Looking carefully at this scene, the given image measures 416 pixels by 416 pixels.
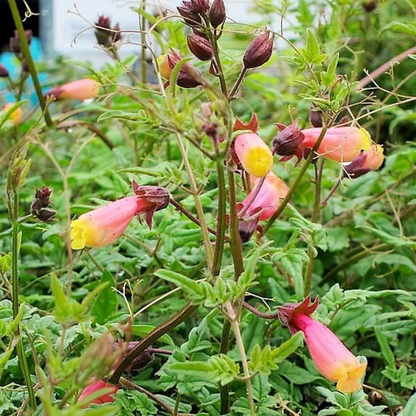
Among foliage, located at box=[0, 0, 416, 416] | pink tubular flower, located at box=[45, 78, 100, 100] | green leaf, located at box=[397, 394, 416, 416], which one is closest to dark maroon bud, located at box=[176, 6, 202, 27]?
foliage, located at box=[0, 0, 416, 416]

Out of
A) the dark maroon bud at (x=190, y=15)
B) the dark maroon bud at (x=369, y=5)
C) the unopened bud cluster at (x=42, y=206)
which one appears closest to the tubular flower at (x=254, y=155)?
the dark maroon bud at (x=190, y=15)

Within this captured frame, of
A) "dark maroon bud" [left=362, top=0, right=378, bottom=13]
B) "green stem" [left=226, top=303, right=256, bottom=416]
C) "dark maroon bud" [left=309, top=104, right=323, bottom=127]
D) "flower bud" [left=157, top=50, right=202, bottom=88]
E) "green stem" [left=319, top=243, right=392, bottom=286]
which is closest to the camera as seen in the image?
"green stem" [left=226, top=303, right=256, bottom=416]

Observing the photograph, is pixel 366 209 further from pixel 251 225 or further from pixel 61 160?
pixel 61 160

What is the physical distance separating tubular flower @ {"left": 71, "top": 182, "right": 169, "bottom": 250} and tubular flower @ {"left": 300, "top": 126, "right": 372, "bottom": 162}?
148 millimetres

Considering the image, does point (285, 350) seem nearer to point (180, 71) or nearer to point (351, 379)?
point (351, 379)

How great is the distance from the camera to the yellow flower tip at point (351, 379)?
1.98 feet

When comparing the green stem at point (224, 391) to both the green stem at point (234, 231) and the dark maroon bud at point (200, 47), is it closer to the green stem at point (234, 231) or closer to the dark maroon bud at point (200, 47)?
the green stem at point (234, 231)

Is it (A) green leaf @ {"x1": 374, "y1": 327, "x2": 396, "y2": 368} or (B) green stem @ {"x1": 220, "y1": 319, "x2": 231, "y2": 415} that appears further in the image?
(A) green leaf @ {"x1": 374, "y1": 327, "x2": 396, "y2": 368}

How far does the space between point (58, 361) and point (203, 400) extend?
0.23m

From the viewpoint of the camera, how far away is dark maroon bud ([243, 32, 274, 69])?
0.66 metres

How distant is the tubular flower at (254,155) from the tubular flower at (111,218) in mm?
78

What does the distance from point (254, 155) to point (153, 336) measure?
0.17 m

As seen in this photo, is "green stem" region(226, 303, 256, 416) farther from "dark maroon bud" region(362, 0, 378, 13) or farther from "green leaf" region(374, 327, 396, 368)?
"dark maroon bud" region(362, 0, 378, 13)

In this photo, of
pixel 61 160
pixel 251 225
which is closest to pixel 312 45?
pixel 251 225
